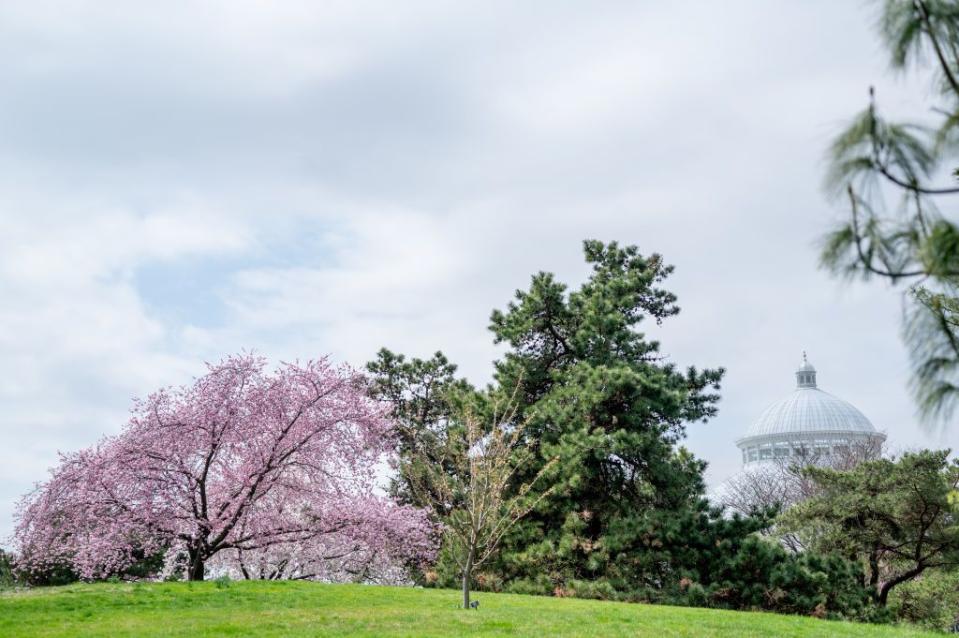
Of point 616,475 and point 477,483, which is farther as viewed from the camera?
point 616,475

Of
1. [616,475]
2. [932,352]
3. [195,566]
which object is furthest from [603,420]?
[932,352]

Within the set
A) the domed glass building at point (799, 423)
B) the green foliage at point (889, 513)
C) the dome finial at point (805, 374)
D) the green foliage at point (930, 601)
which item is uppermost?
the dome finial at point (805, 374)

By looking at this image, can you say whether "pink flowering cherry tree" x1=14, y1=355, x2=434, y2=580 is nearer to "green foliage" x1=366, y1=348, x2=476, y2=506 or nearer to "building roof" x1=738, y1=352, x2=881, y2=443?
"green foliage" x1=366, y1=348, x2=476, y2=506

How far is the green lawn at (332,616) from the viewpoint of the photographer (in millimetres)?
11508

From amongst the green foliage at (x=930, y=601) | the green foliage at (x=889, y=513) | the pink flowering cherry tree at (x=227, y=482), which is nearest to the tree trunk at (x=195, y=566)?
the pink flowering cherry tree at (x=227, y=482)

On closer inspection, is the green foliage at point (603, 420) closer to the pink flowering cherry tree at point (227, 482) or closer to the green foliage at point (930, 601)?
the pink flowering cherry tree at point (227, 482)

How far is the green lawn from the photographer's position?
37.8 ft

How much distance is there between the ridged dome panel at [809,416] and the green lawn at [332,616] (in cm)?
6225

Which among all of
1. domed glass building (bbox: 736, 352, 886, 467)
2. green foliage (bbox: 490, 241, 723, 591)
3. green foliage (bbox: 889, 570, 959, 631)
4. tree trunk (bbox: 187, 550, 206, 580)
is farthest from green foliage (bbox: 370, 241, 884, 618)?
domed glass building (bbox: 736, 352, 886, 467)

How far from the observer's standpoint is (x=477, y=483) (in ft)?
48.4

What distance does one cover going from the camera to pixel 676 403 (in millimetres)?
22188

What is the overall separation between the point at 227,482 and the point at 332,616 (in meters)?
7.49

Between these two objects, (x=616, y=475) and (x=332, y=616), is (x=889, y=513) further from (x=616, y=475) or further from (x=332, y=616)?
(x=332, y=616)

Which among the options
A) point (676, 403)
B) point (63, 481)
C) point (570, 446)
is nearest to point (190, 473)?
point (63, 481)
